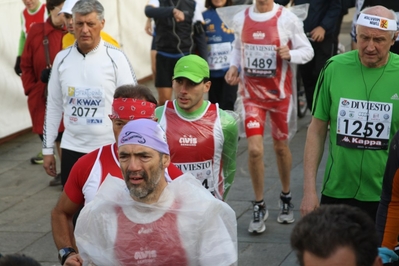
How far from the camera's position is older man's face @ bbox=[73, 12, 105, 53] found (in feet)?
21.8

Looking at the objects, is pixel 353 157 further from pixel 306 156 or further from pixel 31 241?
pixel 31 241

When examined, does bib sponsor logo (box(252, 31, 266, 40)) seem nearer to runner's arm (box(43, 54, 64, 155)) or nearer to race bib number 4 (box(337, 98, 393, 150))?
runner's arm (box(43, 54, 64, 155))

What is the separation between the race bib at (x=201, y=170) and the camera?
20.0 feet

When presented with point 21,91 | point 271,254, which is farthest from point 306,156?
point 21,91

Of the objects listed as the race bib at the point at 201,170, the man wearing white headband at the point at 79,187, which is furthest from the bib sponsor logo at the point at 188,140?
the man wearing white headband at the point at 79,187

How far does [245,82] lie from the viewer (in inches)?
329

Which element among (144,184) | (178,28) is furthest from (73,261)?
(178,28)

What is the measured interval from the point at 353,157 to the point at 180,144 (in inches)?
47.8

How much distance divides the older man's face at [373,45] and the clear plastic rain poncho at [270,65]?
2704mm

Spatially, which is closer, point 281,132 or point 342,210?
point 342,210

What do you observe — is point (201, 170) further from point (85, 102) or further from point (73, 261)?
point (73, 261)

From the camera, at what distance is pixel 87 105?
672cm

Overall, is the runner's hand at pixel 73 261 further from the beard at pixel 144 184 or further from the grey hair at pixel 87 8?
the grey hair at pixel 87 8

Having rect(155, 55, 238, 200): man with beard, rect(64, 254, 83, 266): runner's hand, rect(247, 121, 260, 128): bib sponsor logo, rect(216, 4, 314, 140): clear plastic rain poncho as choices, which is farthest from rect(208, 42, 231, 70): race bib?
rect(64, 254, 83, 266): runner's hand
